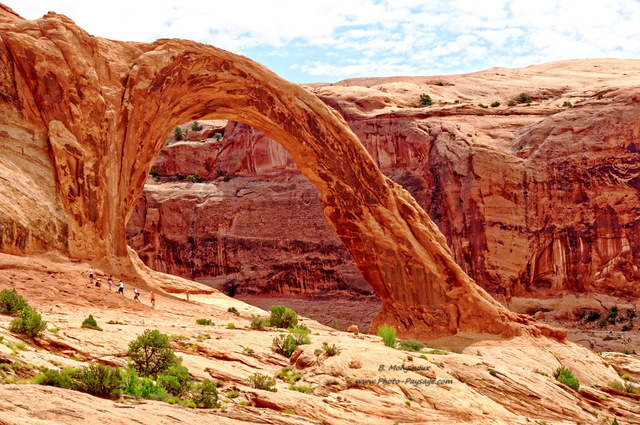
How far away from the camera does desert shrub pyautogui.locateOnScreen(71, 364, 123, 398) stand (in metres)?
12.1

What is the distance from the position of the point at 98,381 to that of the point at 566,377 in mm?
18502

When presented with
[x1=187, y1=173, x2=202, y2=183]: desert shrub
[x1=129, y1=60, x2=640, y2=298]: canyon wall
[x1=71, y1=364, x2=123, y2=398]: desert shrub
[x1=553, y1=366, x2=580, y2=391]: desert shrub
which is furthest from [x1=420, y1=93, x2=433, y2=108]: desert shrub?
[x1=71, y1=364, x2=123, y2=398]: desert shrub

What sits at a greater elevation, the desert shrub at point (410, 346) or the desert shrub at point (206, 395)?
the desert shrub at point (206, 395)

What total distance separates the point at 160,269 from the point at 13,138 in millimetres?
36408

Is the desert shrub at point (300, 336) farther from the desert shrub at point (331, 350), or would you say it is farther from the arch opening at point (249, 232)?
the arch opening at point (249, 232)

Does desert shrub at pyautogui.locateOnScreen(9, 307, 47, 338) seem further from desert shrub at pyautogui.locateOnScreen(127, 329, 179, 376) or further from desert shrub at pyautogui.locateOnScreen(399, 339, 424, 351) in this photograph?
desert shrub at pyautogui.locateOnScreen(399, 339, 424, 351)

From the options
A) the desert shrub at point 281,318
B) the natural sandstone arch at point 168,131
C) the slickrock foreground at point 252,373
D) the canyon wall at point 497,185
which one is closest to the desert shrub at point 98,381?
the slickrock foreground at point 252,373

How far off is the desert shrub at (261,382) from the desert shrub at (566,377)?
43.0 feet

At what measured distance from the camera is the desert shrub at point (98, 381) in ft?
39.7

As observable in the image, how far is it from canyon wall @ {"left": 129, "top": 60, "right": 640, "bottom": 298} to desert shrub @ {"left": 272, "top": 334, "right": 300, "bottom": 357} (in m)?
29.1

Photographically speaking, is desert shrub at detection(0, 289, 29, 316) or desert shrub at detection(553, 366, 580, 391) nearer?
desert shrub at detection(0, 289, 29, 316)

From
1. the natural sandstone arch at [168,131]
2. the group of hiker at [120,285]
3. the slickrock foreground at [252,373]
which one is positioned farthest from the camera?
the natural sandstone arch at [168,131]

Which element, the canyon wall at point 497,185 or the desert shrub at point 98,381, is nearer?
the desert shrub at point 98,381

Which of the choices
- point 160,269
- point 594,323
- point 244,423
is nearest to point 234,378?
point 244,423
